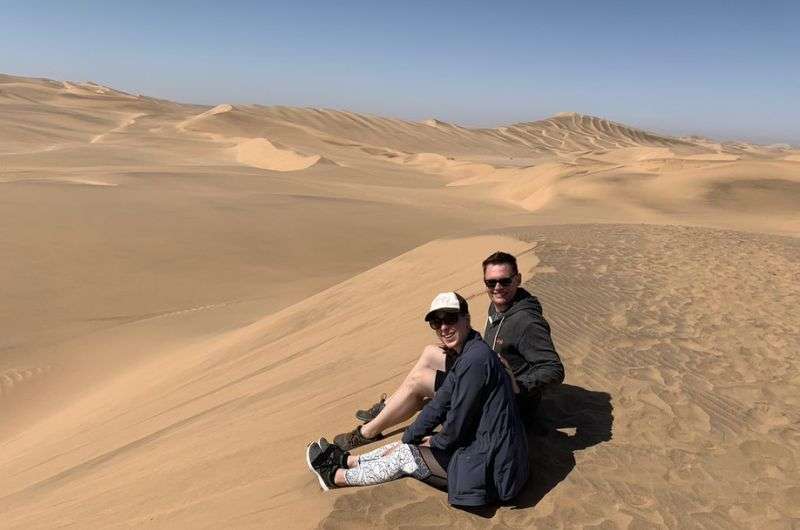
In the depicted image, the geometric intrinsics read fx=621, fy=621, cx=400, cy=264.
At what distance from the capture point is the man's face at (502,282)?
3.66m

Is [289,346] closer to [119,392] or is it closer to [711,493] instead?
[119,392]

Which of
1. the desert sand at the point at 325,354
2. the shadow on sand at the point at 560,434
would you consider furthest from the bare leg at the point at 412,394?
the shadow on sand at the point at 560,434

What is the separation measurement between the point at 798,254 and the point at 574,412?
8.38m

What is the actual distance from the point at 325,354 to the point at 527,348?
275 cm

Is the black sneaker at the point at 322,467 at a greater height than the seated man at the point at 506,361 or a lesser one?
lesser

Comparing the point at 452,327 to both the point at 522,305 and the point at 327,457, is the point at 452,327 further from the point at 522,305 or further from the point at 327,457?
the point at 327,457

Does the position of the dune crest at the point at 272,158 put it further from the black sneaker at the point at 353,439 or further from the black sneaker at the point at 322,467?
the black sneaker at the point at 322,467

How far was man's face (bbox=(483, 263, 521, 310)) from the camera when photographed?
3.66 meters

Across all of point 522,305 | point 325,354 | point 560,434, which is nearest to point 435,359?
point 522,305

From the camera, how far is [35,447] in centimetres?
550

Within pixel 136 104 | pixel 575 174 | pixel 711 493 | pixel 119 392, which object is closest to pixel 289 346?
pixel 119 392

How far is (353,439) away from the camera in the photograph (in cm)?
361

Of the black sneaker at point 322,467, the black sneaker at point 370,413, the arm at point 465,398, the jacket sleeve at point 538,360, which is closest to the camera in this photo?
the arm at point 465,398

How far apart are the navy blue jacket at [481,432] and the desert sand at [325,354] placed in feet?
0.65
